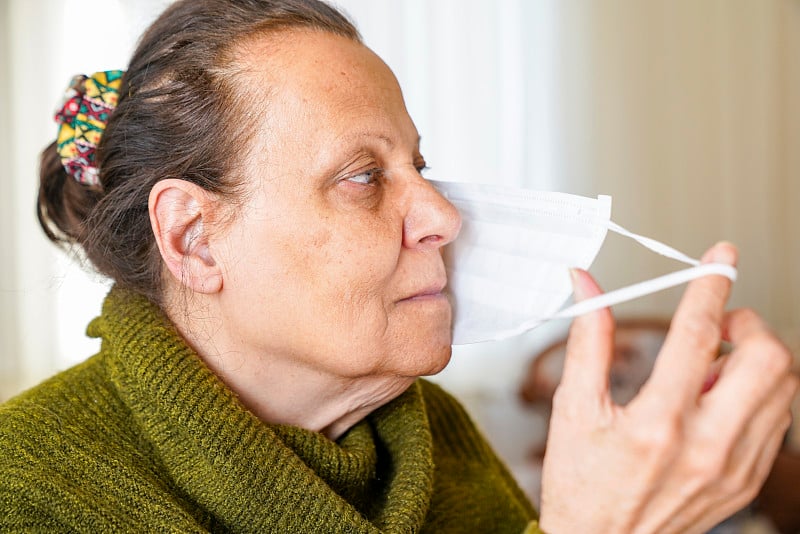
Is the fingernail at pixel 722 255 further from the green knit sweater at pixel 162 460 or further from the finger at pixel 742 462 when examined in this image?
the green knit sweater at pixel 162 460

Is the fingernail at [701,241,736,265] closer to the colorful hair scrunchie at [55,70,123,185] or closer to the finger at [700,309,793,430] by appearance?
the finger at [700,309,793,430]

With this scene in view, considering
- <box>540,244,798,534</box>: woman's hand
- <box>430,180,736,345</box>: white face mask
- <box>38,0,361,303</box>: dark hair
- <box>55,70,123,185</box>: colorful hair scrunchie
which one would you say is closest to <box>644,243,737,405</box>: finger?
<box>540,244,798,534</box>: woman's hand

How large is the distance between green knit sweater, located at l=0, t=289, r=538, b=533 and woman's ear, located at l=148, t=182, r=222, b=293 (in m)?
0.08

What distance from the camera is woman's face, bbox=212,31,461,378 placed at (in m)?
1.01

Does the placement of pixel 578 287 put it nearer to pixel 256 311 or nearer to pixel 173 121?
pixel 256 311

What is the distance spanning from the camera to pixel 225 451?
957mm

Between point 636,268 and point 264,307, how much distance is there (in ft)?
8.97

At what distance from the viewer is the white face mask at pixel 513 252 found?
1.04 metres

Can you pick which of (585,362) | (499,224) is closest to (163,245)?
(499,224)

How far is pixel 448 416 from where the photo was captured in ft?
4.89

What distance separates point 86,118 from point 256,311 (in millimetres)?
432

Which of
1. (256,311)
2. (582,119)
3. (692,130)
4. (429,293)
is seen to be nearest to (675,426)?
(429,293)

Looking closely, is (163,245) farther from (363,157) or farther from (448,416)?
(448,416)

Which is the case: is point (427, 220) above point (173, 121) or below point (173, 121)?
below
